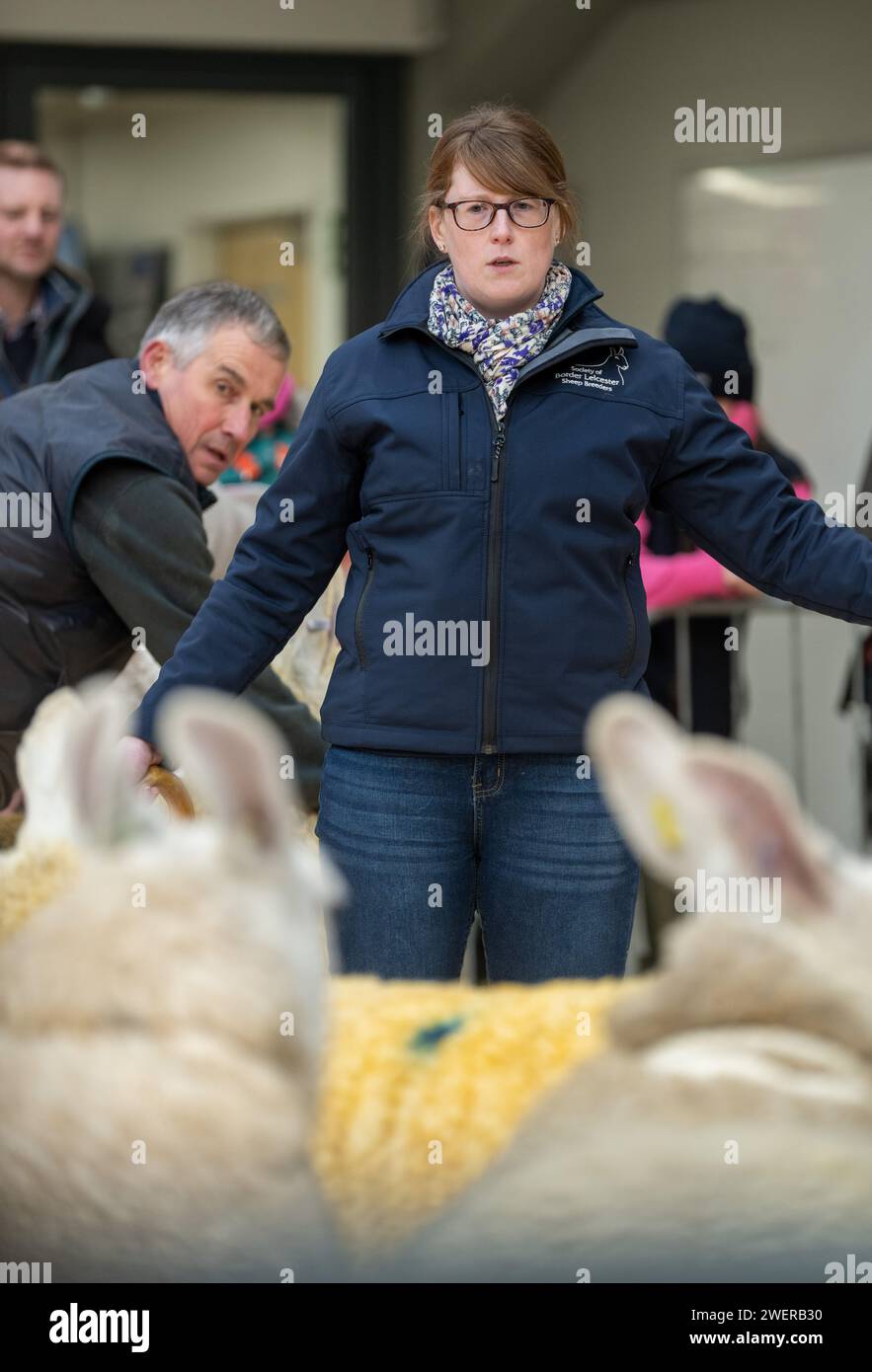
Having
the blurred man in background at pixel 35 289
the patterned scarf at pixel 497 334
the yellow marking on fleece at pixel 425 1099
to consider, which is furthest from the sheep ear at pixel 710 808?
the blurred man in background at pixel 35 289

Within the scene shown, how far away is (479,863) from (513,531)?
0.40 meters

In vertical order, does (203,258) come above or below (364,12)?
below

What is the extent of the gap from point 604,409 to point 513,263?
0.60 feet

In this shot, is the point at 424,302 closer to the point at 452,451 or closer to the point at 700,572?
the point at 452,451

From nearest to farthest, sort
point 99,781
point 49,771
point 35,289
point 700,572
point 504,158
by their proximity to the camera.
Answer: point 99,781 < point 49,771 < point 504,158 < point 700,572 < point 35,289

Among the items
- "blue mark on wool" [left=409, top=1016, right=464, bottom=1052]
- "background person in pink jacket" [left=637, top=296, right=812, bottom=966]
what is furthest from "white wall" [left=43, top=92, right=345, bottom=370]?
"blue mark on wool" [left=409, top=1016, right=464, bottom=1052]

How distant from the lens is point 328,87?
586 cm

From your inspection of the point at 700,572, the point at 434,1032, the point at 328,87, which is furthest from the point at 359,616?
the point at 328,87

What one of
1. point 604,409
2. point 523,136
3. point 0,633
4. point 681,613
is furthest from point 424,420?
point 681,613

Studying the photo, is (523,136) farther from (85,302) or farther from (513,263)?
(85,302)

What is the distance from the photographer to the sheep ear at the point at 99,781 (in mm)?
1482

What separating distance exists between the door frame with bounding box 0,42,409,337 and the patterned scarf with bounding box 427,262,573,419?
391 cm

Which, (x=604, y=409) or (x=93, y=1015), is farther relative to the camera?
(x=604, y=409)

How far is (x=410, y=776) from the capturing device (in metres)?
2.01
